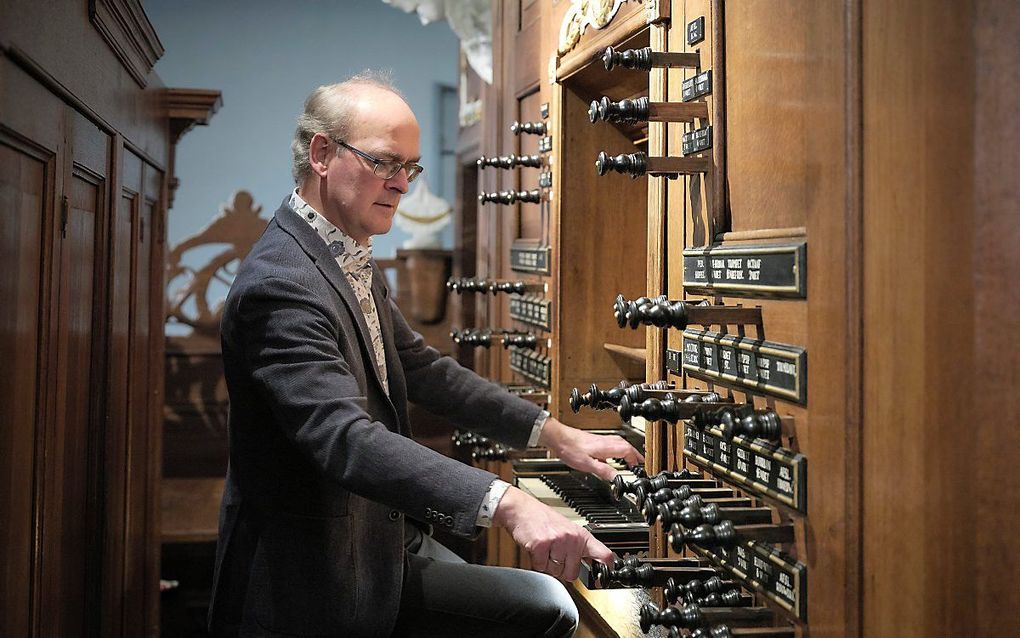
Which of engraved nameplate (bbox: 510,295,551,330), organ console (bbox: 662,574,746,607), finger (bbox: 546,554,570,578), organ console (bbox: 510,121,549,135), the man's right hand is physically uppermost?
organ console (bbox: 510,121,549,135)

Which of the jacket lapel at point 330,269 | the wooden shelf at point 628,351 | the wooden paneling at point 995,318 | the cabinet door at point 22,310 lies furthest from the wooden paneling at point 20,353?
the wooden shelf at point 628,351

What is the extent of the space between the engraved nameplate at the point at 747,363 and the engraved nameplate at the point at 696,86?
47cm

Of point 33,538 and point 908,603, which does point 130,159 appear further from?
point 908,603

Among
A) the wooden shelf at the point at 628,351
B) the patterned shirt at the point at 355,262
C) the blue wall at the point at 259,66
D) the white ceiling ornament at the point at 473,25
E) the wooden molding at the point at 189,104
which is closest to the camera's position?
the patterned shirt at the point at 355,262

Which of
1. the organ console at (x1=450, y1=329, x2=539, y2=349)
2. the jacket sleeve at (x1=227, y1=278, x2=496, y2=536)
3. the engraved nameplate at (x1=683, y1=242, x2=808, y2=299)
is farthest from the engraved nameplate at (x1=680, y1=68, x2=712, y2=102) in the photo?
the organ console at (x1=450, y1=329, x2=539, y2=349)

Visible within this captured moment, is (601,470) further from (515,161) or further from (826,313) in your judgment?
(515,161)

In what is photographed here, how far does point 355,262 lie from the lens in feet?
7.55

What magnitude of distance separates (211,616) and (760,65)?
1.53 meters

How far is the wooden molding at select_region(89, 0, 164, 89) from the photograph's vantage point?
232 cm

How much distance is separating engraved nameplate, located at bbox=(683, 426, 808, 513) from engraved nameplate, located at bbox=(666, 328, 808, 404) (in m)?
0.10

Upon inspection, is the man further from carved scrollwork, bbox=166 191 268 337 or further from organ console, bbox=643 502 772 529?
carved scrollwork, bbox=166 191 268 337

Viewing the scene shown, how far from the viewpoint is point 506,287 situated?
3.67m

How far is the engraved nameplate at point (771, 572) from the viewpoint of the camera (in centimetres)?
161

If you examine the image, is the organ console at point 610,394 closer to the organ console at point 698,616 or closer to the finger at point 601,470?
the finger at point 601,470
